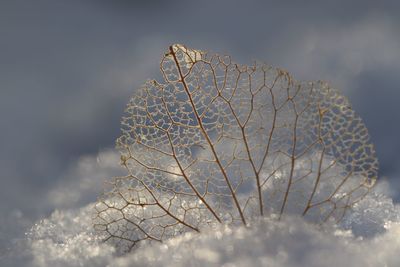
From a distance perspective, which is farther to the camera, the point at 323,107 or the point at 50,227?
the point at 50,227

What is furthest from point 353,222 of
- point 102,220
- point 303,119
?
point 102,220

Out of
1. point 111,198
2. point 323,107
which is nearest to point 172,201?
point 111,198

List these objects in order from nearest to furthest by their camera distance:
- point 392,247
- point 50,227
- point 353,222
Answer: point 392,247 → point 353,222 → point 50,227

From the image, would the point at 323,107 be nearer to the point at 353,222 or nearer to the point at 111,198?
the point at 353,222

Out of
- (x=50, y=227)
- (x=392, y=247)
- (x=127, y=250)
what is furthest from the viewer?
(x=50, y=227)

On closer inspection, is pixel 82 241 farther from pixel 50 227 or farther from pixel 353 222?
pixel 353 222

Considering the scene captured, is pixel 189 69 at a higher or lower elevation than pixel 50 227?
higher

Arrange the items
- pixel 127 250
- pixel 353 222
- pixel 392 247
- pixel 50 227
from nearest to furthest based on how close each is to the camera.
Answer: pixel 392 247 → pixel 353 222 → pixel 127 250 → pixel 50 227

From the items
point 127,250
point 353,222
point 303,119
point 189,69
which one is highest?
point 189,69

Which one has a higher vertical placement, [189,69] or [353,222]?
[189,69]
